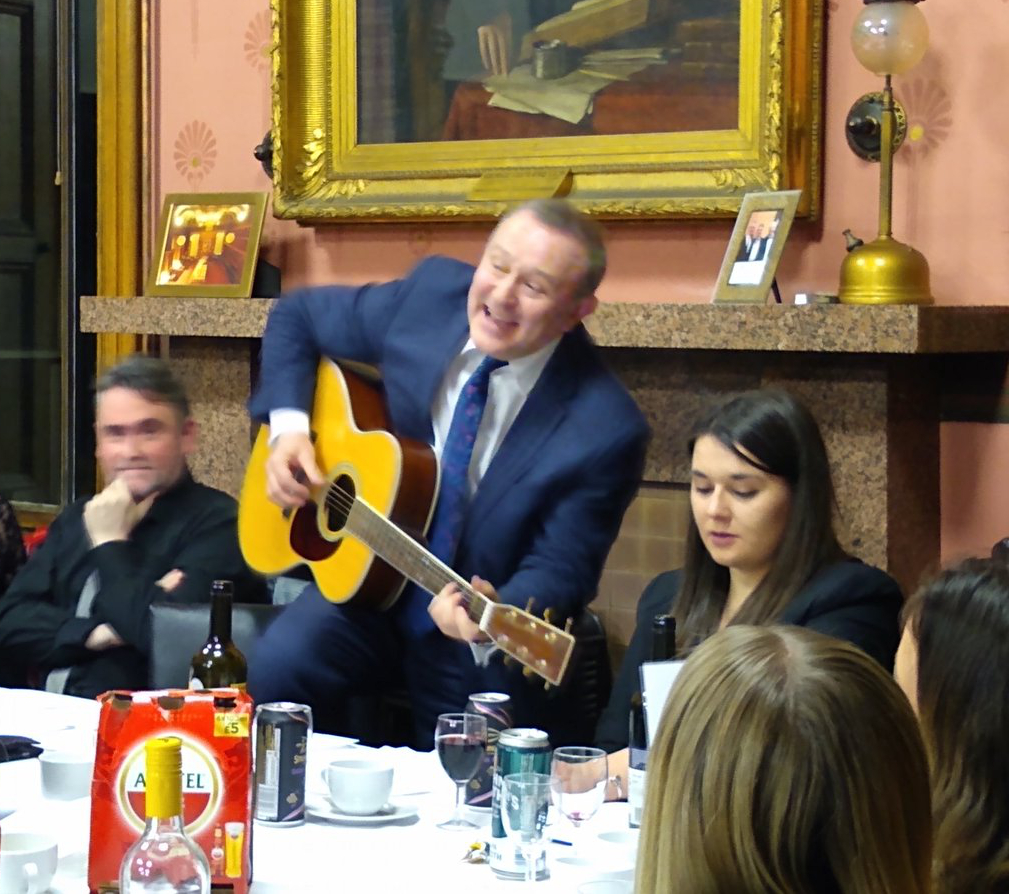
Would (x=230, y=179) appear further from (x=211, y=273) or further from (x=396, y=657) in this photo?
(x=396, y=657)

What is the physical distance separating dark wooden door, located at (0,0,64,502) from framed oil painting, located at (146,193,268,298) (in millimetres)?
676

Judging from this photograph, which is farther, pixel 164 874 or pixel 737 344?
pixel 737 344

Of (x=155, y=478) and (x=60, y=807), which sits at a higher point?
(x=155, y=478)

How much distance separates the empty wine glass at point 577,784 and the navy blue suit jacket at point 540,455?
2.94ft

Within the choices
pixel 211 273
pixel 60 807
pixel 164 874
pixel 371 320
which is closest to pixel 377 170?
pixel 211 273

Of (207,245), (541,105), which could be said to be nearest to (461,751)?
(541,105)

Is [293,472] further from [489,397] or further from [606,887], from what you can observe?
[606,887]

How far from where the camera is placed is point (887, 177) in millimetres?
3105

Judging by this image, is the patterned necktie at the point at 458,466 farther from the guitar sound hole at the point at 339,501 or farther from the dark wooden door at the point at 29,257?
the dark wooden door at the point at 29,257

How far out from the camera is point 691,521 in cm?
246

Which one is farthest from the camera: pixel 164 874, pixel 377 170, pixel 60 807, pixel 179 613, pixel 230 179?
pixel 230 179

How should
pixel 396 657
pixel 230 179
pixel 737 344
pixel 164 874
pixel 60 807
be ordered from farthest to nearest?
pixel 230 179, pixel 737 344, pixel 396 657, pixel 60 807, pixel 164 874

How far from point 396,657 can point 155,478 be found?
0.55m

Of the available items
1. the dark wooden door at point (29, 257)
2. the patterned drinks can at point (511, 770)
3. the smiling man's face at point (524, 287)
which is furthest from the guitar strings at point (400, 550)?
the dark wooden door at point (29, 257)
